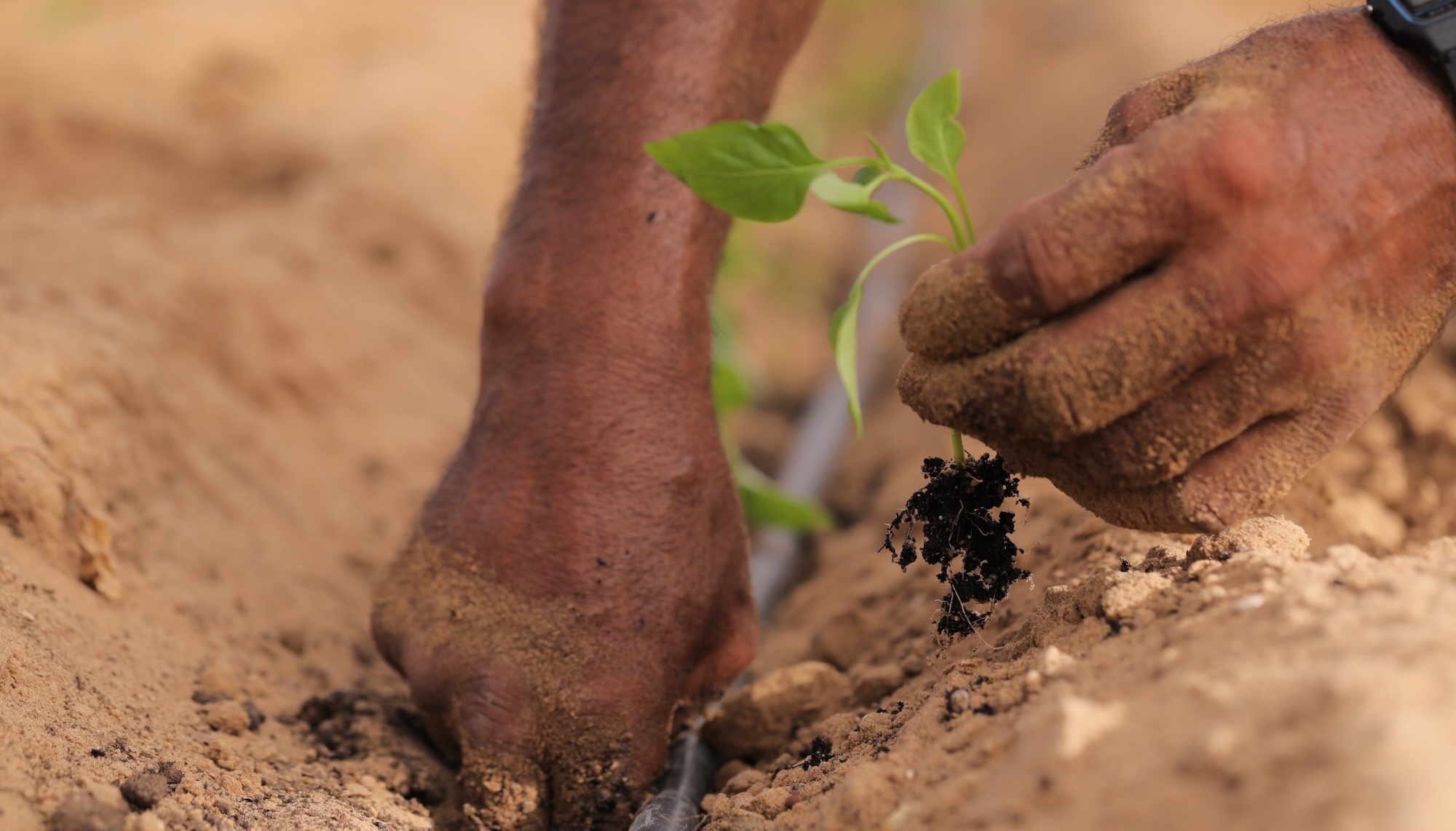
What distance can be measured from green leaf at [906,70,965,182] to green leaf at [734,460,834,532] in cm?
120

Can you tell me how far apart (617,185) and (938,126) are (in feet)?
1.76

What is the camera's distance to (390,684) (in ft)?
6.12

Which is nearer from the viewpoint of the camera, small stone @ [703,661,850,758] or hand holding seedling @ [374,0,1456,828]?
hand holding seedling @ [374,0,1456,828]

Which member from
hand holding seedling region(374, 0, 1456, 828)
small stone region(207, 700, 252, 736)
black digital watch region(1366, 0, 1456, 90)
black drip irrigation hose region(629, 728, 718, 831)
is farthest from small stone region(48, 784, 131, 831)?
black digital watch region(1366, 0, 1456, 90)

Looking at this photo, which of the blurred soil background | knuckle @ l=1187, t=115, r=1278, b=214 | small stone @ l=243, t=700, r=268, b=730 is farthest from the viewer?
small stone @ l=243, t=700, r=268, b=730

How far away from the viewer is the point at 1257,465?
1175mm

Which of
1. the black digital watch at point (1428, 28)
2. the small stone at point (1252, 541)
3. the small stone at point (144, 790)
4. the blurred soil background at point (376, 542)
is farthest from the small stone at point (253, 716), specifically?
the black digital watch at point (1428, 28)

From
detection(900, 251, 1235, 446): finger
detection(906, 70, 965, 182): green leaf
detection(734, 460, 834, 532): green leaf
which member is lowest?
detection(900, 251, 1235, 446): finger

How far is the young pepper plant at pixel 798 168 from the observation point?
1.30 m

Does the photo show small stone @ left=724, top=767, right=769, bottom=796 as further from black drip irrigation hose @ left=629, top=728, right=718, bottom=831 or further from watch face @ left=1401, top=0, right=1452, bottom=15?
watch face @ left=1401, top=0, right=1452, bottom=15

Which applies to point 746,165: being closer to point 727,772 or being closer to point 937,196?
point 937,196

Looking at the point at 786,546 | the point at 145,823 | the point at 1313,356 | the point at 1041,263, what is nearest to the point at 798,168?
the point at 1041,263

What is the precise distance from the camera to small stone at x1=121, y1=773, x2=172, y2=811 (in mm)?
1157

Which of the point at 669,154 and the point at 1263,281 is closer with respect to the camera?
the point at 1263,281
